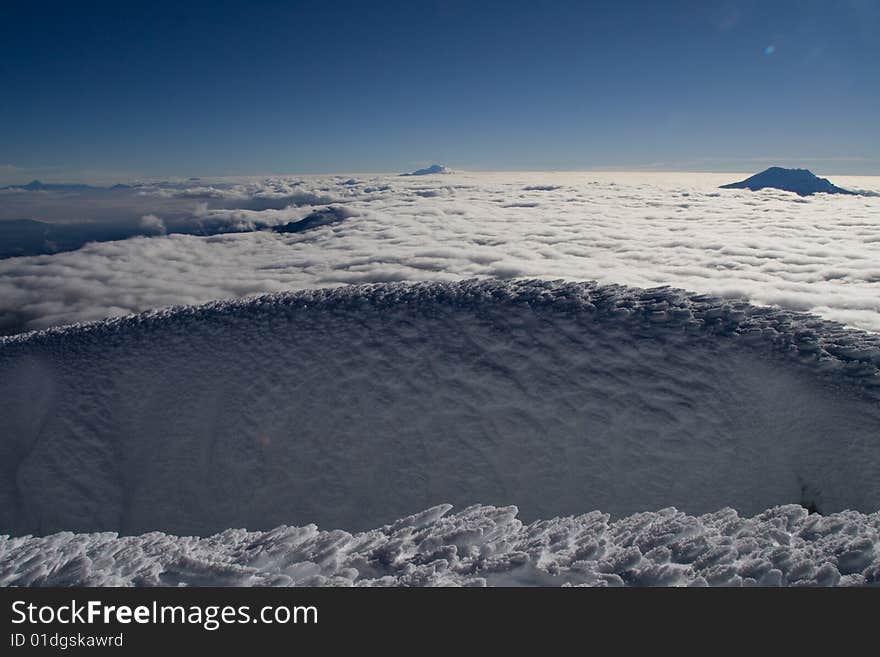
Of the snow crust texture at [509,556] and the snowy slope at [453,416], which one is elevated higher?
the snow crust texture at [509,556]

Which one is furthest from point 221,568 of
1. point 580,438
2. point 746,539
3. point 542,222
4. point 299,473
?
point 542,222

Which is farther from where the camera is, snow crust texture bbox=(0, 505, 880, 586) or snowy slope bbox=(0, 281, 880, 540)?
snowy slope bbox=(0, 281, 880, 540)

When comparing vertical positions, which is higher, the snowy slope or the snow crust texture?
the snow crust texture

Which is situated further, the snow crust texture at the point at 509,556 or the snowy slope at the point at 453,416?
the snowy slope at the point at 453,416

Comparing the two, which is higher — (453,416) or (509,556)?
(509,556)

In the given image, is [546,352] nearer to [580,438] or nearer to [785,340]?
[580,438]
